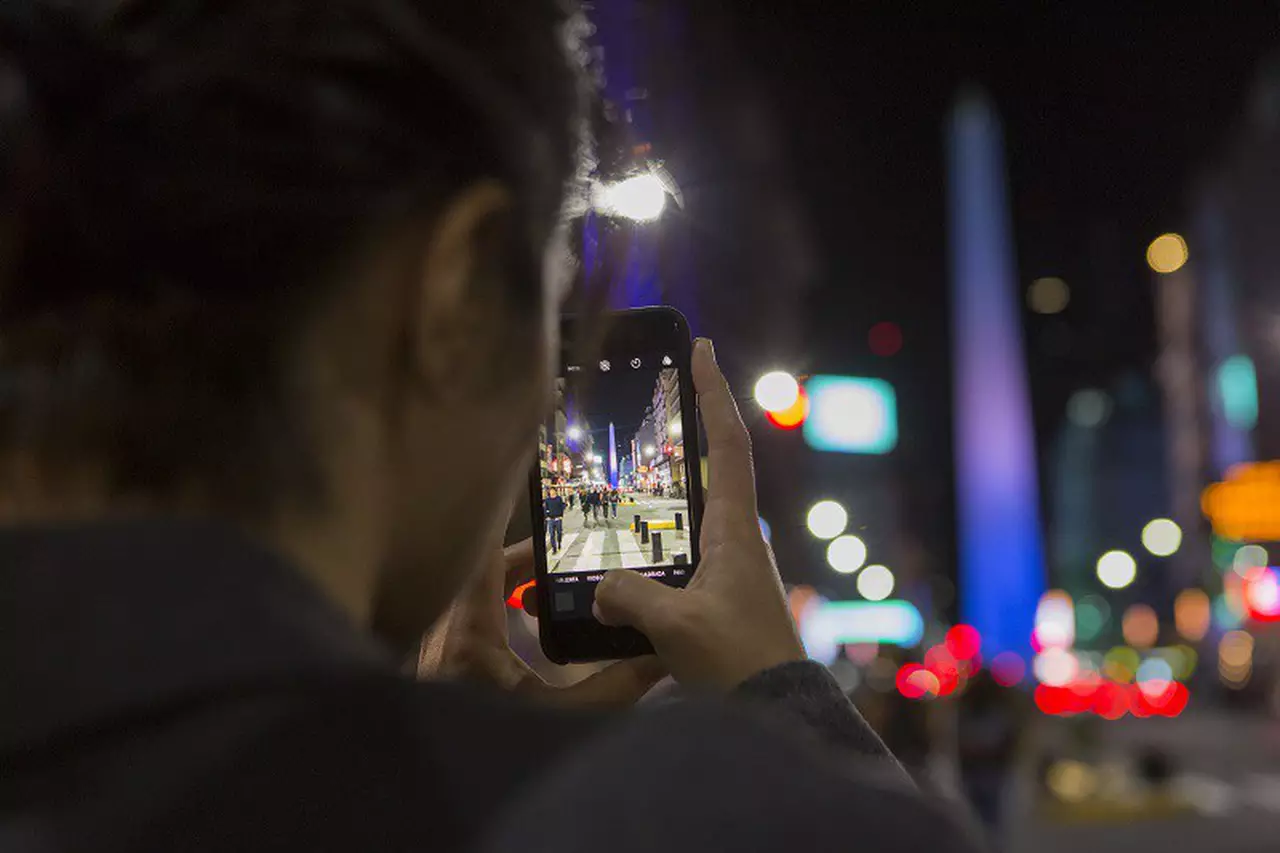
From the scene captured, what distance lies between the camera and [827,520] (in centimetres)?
459

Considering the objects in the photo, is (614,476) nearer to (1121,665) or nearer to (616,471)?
(616,471)

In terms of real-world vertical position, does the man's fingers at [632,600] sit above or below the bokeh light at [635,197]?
below

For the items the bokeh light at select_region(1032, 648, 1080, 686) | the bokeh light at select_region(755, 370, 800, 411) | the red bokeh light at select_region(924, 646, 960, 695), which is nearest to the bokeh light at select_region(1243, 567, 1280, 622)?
the bokeh light at select_region(1032, 648, 1080, 686)

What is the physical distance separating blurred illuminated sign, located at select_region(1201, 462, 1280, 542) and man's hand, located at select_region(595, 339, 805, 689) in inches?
1659

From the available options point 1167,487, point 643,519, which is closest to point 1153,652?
point 1167,487

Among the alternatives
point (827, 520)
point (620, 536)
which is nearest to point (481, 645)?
point (620, 536)

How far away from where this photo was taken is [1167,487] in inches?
3231

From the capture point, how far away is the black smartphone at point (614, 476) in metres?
1.89

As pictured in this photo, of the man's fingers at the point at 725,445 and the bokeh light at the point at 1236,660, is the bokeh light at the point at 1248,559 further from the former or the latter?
the man's fingers at the point at 725,445

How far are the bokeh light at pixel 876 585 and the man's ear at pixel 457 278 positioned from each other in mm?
28571

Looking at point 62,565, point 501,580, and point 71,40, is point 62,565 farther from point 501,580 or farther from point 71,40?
point 501,580

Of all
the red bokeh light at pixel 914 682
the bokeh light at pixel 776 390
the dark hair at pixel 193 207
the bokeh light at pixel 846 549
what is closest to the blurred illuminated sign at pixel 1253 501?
the red bokeh light at pixel 914 682

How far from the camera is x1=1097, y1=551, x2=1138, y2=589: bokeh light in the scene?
7719 centimetres

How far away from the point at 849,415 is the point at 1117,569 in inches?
3006
